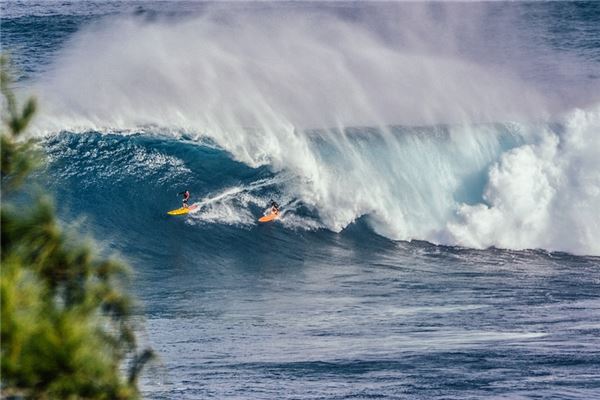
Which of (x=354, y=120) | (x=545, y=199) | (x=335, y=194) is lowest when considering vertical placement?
(x=545, y=199)

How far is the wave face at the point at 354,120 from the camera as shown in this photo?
28328 millimetres

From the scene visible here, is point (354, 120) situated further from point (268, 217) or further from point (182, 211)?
point (182, 211)

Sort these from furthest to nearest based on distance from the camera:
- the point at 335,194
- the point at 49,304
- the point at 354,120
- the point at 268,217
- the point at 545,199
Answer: the point at 354,120
the point at 545,199
the point at 335,194
the point at 268,217
the point at 49,304

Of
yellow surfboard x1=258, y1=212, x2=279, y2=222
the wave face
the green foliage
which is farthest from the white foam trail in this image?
the green foliage

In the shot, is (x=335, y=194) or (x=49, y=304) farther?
(x=335, y=194)

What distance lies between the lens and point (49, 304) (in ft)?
19.3

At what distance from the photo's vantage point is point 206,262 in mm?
23688

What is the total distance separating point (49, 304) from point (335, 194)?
22817 mm

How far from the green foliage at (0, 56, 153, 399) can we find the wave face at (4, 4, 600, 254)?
19909 millimetres

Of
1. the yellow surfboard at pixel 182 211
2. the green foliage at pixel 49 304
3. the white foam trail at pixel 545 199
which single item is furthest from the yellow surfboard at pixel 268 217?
the green foliage at pixel 49 304

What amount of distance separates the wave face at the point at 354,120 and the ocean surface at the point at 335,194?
0.27ft

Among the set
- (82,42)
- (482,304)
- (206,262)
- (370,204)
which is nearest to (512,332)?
(482,304)

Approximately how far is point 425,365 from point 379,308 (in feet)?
12.7

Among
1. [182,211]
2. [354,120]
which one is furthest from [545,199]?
[182,211]
